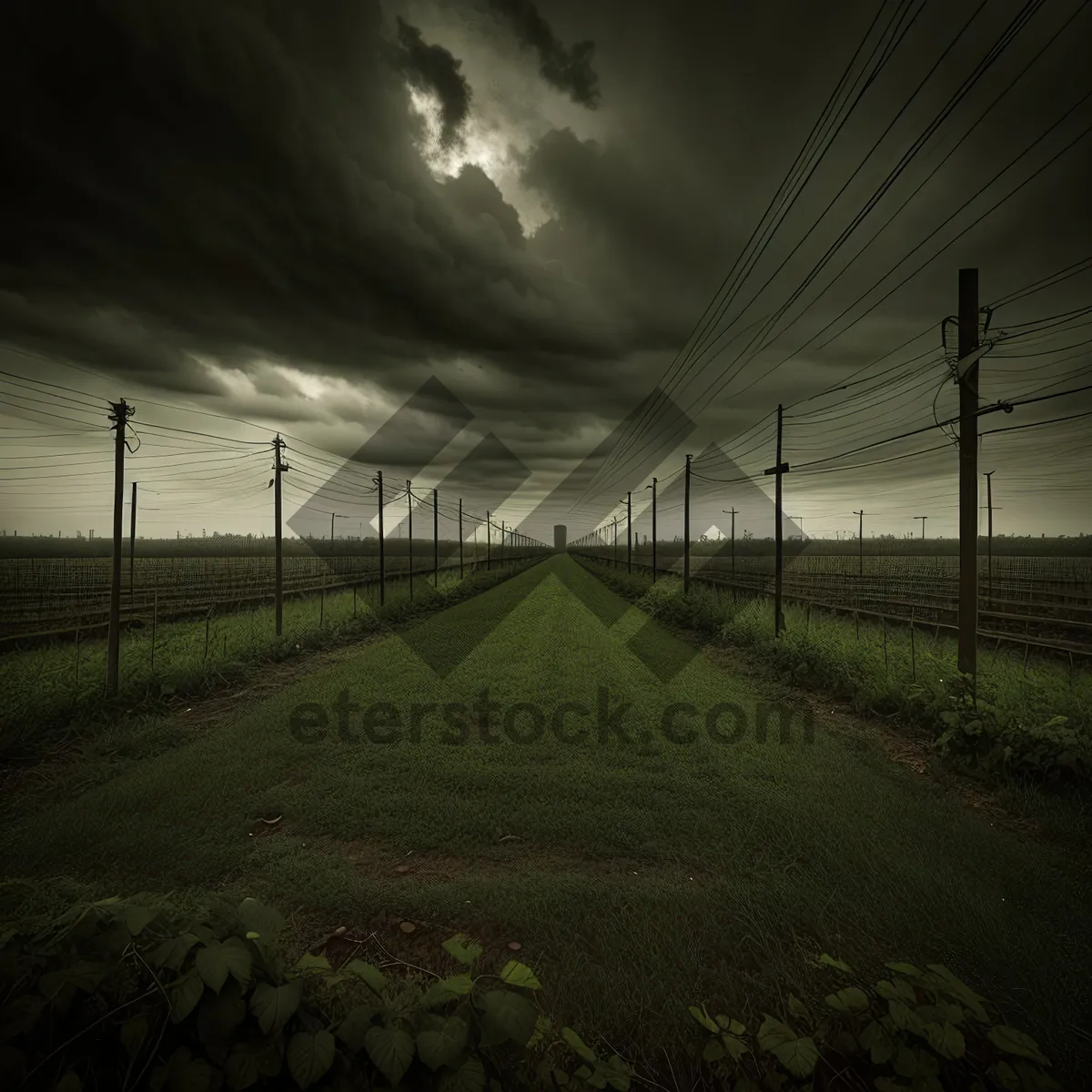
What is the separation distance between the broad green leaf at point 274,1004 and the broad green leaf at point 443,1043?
1.56 feet

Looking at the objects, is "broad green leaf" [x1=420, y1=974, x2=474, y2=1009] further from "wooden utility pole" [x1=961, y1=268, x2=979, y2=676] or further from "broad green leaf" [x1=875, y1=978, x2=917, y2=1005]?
"wooden utility pole" [x1=961, y1=268, x2=979, y2=676]

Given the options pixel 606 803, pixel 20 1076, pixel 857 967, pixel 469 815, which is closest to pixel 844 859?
pixel 857 967

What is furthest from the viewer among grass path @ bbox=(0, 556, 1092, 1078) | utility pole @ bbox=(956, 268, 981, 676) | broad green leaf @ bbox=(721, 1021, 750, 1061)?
utility pole @ bbox=(956, 268, 981, 676)

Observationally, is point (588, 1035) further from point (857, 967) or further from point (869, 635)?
point (869, 635)

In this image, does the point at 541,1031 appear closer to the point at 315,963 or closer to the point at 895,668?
the point at 315,963

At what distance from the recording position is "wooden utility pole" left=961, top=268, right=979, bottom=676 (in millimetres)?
7714

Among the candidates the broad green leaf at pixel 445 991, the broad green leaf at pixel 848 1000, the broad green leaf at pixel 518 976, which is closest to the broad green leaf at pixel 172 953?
the broad green leaf at pixel 445 991

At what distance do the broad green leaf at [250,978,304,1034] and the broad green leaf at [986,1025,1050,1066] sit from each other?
8.29 ft

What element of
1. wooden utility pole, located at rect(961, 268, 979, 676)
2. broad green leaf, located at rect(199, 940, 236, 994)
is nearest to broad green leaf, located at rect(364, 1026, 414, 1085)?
broad green leaf, located at rect(199, 940, 236, 994)

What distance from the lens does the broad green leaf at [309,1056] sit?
5.28 ft

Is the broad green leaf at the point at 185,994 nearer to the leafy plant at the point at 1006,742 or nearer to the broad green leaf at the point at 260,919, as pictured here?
the broad green leaf at the point at 260,919

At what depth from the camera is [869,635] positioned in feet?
41.2

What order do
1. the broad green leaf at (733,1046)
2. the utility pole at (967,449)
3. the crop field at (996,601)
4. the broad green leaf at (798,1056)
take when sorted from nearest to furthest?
the broad green leaf at (798,1056)
the broad green leaf at (733,1046)
the utility pole at (967,449)
the crop field at (996,601)

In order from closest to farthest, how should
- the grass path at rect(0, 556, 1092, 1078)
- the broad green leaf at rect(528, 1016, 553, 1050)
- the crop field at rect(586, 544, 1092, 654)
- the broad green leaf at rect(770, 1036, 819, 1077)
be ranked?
1. the broad green leaf at rect(770, 1036, 819, 1077)
2. the broad green leaf at rect(528, 1016, 553, 1050)
3. the grass path at rect(0, 556, 1092, 1078)
4. the crop field at rect(586, 544, 1092, 654)
